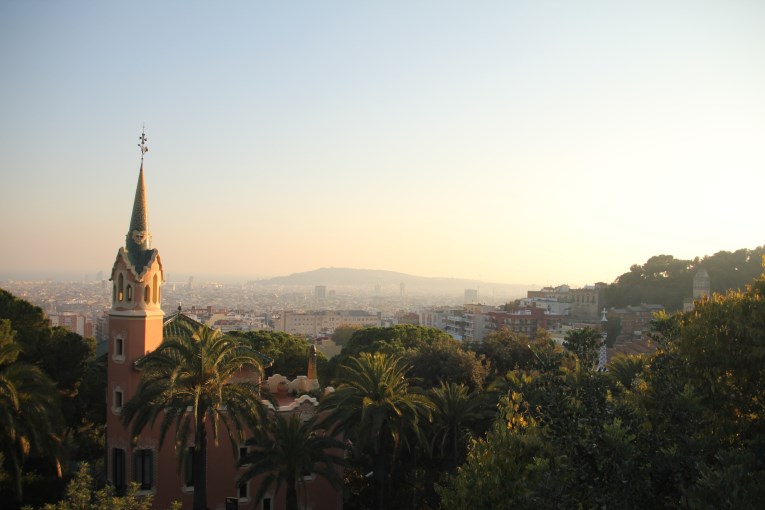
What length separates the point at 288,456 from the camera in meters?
17.5

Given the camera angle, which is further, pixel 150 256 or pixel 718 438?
pixel 150 256

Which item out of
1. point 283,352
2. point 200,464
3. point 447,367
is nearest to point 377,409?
point 200,464

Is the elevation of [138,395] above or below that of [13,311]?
below

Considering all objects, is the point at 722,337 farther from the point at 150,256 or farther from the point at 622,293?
the point at 622,293

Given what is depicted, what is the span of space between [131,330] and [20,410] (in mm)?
3791

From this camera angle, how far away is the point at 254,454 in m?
17.6

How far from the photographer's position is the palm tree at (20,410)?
1681 cm

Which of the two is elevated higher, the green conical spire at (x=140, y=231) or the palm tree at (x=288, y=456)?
the green conical spire at (x=140, y=231)

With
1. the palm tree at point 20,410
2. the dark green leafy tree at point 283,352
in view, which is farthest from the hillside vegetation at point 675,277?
the palm tree at point 20,410

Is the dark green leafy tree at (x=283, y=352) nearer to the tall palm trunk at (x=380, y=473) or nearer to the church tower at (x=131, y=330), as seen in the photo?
the church tower at (x=131, y=330)

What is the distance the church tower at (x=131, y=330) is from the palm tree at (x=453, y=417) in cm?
865

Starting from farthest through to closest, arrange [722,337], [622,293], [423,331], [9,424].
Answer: [622,293] < [423,331] < [9,424] < [722,337]

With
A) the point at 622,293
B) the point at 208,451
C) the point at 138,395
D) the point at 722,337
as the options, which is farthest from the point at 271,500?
the point at 622,293

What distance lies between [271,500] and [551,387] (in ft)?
42.5
